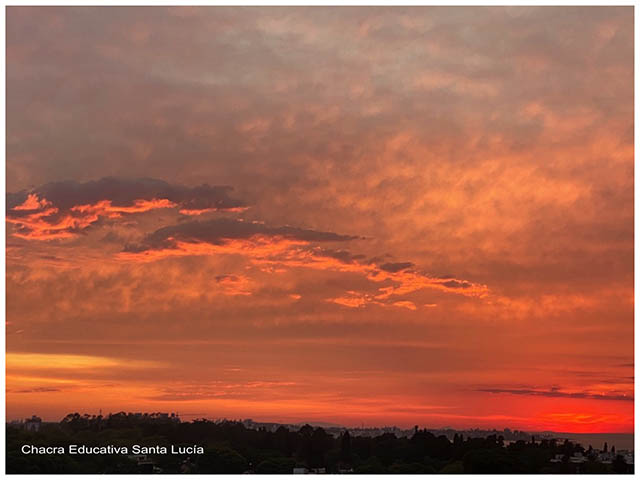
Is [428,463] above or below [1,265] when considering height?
below

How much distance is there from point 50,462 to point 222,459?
5.18 m

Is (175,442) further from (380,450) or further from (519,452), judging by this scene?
(519,452)

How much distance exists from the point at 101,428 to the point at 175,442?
230cm

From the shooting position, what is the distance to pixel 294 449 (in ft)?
110

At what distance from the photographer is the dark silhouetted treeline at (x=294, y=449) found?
3272cm

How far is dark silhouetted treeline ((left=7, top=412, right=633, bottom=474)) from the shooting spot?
32.7m

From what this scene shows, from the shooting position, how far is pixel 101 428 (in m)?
33.3

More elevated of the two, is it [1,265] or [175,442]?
[1,265]

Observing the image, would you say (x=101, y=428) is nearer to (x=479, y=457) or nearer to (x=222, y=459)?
(x=222, y=459)

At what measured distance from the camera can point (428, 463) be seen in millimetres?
33375

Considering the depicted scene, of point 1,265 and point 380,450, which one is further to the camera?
point 380,450

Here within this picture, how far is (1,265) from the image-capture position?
1236 inches

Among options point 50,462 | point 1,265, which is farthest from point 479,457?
point 1,265

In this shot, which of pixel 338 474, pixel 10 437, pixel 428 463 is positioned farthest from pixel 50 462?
pixel 428 463
